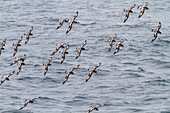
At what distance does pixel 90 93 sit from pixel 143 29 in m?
42.0

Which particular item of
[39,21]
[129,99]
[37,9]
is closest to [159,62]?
[129,99]

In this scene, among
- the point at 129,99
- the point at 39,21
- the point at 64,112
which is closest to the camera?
the point at 64,112

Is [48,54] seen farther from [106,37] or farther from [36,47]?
[106,37]

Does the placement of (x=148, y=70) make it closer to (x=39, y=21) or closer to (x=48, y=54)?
(x=48, y=54)

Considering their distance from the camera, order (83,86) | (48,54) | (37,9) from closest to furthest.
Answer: (83,86)
(48,54)
(37,9)

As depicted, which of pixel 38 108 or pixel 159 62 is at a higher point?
pixel 159 62

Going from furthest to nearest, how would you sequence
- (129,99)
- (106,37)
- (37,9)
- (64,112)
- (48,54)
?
(37,9), (106,37), (48,54), (129,99), (64,112)

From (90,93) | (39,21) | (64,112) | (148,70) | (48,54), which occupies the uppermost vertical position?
(39,21)

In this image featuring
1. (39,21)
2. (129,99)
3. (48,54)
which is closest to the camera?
(129,99)

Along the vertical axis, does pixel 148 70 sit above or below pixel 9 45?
below

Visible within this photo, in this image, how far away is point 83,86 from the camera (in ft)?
281

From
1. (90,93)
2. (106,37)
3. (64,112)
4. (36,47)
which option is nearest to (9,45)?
(36,47)

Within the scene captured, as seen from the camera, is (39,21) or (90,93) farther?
(39,21)

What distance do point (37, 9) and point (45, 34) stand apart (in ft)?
117
